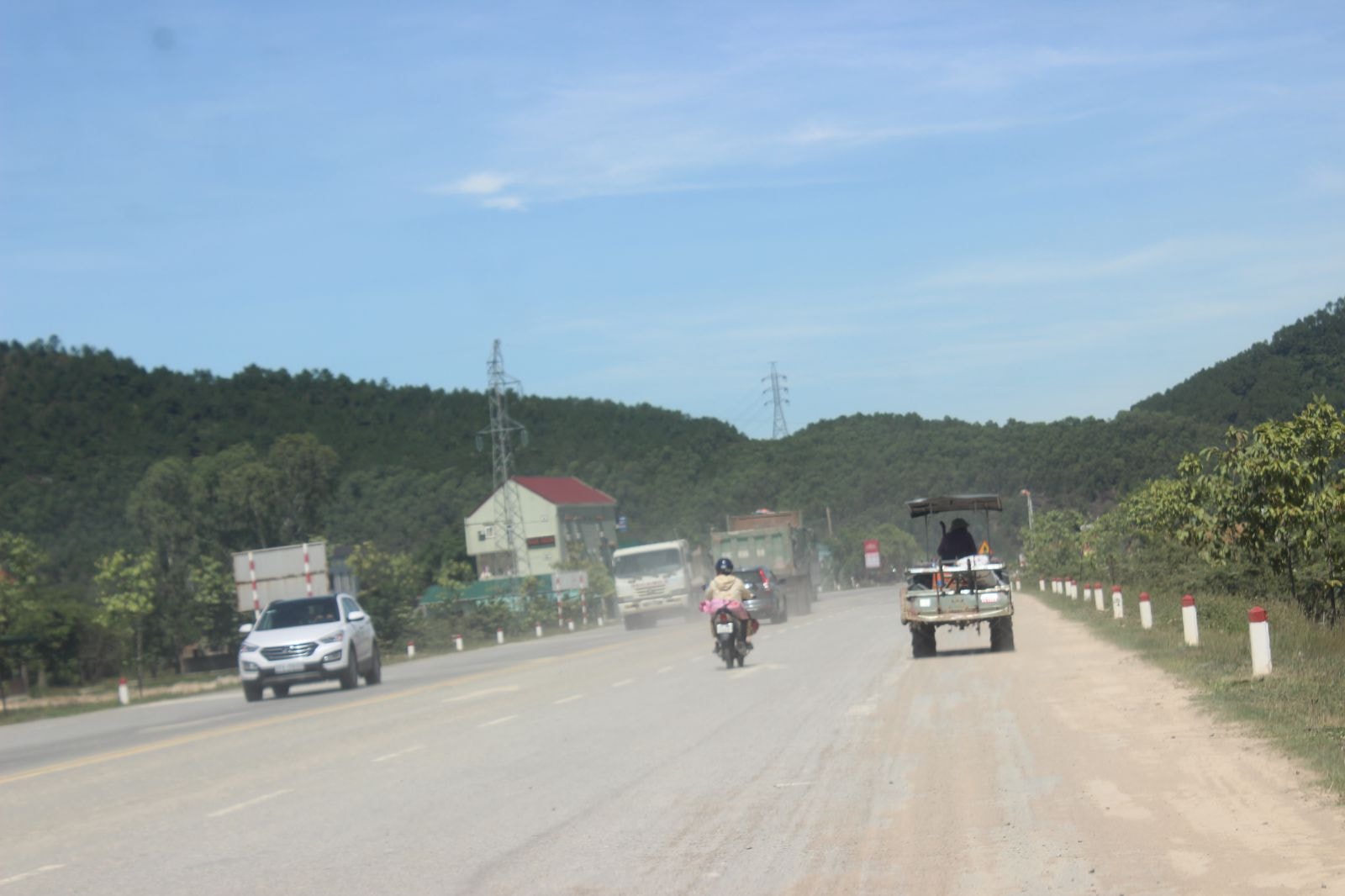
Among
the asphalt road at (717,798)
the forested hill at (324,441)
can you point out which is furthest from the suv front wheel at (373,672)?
the forested hill at (324,441)

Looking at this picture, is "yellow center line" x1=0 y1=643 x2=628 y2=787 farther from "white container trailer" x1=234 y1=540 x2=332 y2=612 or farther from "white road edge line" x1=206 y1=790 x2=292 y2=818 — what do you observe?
"white container trailer" x1=234 y1=540 x2=332 y2=612

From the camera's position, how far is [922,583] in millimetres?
23406

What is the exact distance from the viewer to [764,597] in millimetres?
45812

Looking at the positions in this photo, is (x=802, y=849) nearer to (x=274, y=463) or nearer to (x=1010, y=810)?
(x=1010, y=810)

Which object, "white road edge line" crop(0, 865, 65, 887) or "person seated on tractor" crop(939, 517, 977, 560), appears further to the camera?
"person seated on tractor" crop(939, 517, 977, 560)

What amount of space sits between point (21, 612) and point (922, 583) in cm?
5265

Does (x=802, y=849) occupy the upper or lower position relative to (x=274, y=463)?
lower

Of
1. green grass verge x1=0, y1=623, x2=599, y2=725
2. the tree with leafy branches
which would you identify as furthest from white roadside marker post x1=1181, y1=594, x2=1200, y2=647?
the tree with leafy branches

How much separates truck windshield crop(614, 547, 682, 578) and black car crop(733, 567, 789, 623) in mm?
4098

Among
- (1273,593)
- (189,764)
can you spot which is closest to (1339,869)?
(189,764)

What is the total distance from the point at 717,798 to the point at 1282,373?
3426 centimetres

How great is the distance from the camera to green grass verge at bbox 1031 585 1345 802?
1075 cm

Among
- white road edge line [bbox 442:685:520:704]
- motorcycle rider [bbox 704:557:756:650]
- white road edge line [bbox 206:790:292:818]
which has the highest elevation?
motorcycle rider [bbox 704:557:756:650]

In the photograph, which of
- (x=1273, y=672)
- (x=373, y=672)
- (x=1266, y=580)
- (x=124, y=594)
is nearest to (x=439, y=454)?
(x=124, y=594)
